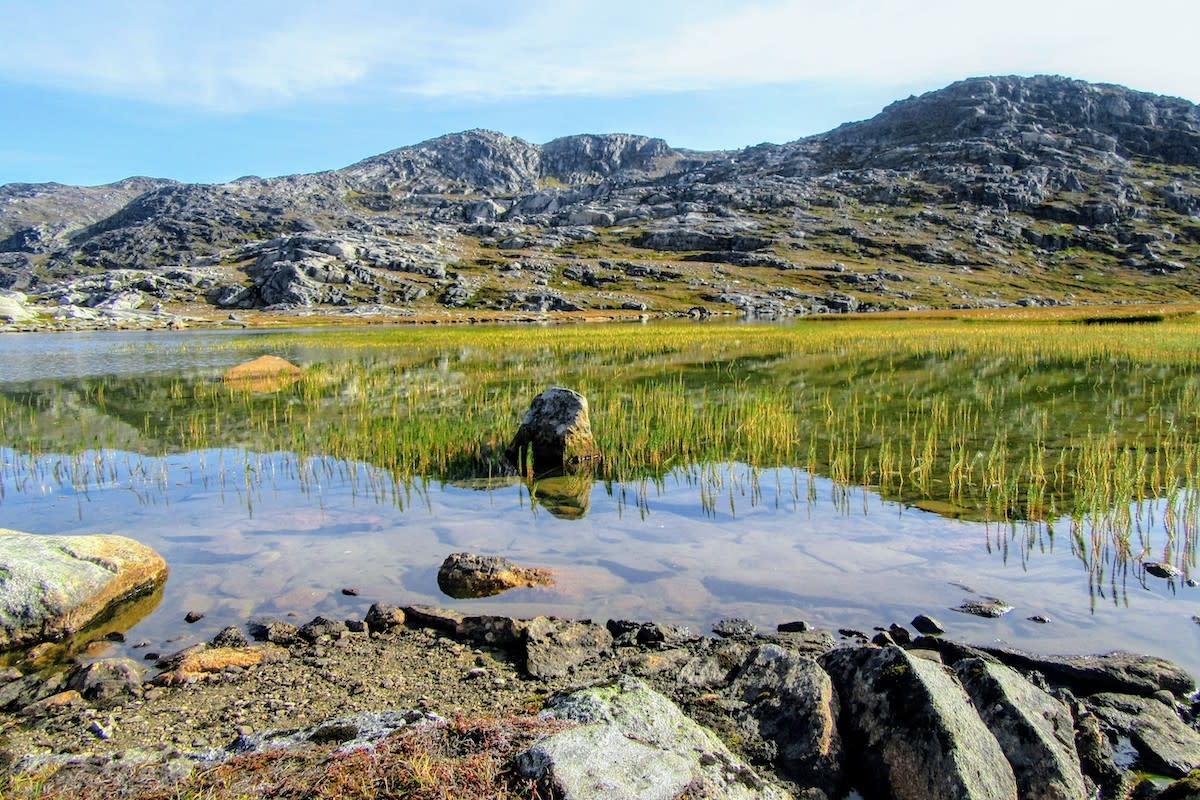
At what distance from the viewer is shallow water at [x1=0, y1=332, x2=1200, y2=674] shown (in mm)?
8680

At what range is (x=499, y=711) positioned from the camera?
6.10 metres

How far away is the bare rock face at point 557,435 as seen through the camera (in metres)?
16.7

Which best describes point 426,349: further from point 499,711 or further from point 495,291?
point 495,291

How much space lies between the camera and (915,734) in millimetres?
5148

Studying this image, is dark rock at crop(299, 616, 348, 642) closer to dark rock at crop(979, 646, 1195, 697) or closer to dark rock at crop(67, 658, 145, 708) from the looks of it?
dark rock at crop(67, 658, 145, 708)

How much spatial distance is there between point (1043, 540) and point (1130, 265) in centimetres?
21709

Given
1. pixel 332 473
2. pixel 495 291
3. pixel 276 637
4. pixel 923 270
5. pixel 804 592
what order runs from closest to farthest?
pixel 276 637 < pixel 804 592 < pixel 332 473 < pixel 495 291 < pixel 923 270

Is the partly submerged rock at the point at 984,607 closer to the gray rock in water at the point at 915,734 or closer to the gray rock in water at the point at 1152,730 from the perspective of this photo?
the gray rock in water at the point at 1152,730

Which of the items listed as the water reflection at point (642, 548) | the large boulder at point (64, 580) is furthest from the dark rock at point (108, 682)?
the large boulder at point (64, 580)

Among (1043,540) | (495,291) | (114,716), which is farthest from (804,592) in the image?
(495,291)

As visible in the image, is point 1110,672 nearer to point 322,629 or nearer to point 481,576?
point 481,576

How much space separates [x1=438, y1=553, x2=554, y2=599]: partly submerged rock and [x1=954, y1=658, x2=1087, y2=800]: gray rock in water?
5465mm

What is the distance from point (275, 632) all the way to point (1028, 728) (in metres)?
7.54

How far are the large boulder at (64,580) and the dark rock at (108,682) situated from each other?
1479mm
